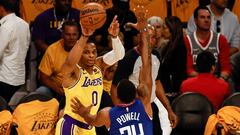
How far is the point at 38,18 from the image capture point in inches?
444

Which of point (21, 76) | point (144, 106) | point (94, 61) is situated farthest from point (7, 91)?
point (144, 106)

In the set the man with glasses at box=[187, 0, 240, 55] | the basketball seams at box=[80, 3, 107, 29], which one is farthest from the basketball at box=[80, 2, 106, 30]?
the man with glasses at box=[187, 0, 240, 55]

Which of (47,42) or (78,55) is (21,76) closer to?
(47,42)

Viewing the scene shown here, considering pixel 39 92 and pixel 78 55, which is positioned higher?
pixel 78 55

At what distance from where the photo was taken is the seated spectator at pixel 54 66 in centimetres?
1070

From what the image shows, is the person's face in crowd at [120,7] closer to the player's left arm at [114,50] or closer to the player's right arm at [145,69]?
the player's left arm at [114,50]

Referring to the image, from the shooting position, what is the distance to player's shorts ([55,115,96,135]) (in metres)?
8.73

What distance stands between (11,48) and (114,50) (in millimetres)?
2134

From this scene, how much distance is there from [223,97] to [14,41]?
281 centimetres

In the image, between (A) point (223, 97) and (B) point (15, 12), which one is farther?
(B) point (15, 12)

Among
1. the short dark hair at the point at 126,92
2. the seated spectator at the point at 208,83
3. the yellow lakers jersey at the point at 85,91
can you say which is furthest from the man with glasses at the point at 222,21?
the short dark hair at the point at 126,92

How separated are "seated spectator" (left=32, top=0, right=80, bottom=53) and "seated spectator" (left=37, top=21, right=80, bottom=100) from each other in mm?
436

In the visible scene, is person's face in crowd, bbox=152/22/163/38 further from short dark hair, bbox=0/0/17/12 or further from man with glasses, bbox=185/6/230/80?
short dark hair, bbox=0/0/17/12

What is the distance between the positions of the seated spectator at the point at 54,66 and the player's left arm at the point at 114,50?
A: 49.3 inches
